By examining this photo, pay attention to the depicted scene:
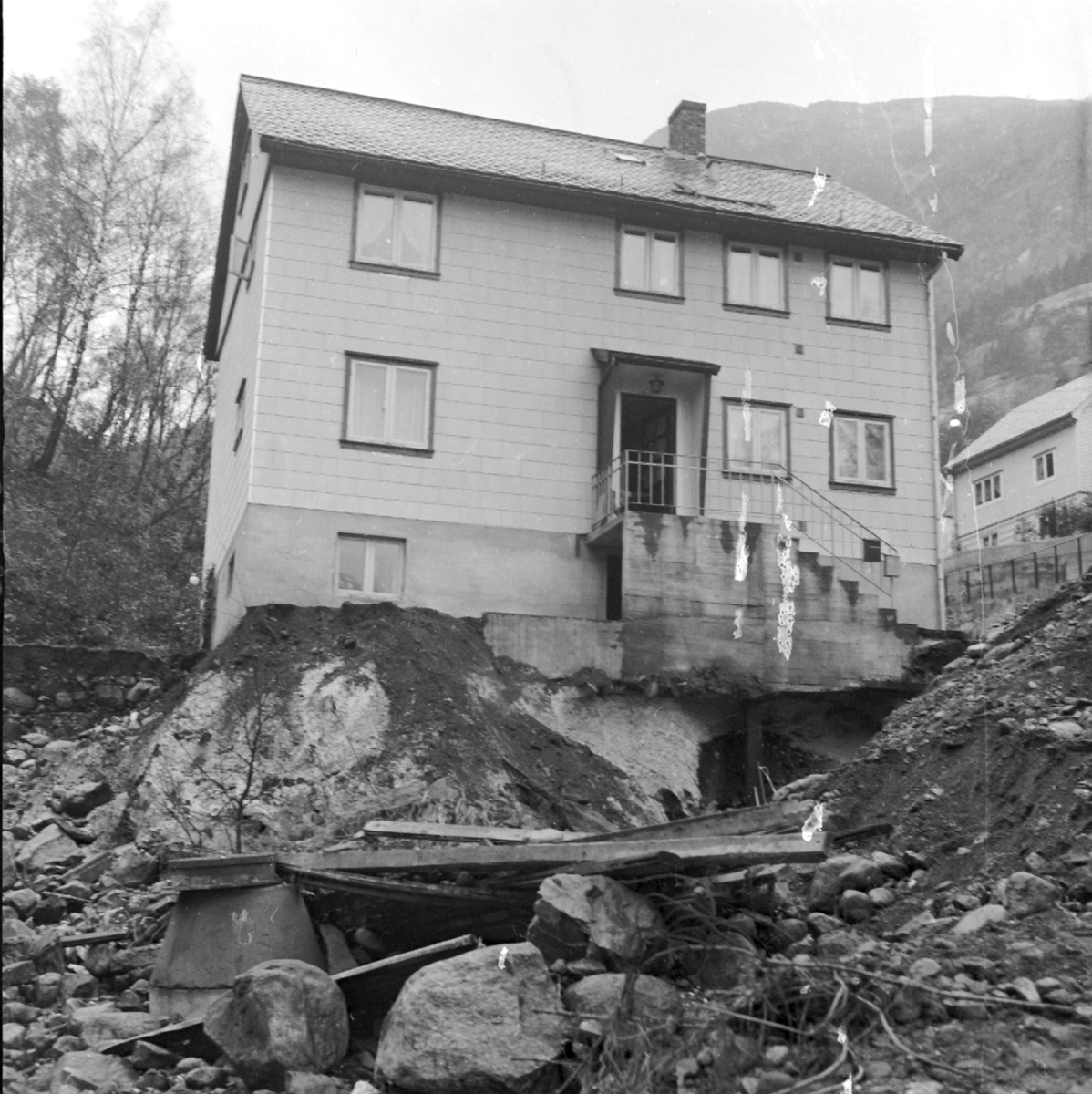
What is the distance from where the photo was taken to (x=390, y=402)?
20.2m

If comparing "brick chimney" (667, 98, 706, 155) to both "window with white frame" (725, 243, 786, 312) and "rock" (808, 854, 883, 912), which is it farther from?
"rock" (808, 854, 883, 912)

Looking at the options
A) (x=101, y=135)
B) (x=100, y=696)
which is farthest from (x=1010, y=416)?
(x=100, y=696)

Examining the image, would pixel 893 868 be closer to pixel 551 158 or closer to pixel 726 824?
pixel 726 824

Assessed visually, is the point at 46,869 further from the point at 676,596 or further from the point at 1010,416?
the point at 1010,416

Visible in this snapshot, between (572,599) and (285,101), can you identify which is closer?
(572,599)

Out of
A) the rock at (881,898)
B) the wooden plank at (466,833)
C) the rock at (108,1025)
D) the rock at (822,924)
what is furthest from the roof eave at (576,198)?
the rock at (822,924)

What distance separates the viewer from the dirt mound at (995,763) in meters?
9.47

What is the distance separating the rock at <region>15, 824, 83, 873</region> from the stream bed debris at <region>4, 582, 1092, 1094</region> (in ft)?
5.27

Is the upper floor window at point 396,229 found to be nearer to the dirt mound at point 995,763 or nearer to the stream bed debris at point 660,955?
the dirt mound at point 995,763

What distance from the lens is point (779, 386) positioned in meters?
22.1

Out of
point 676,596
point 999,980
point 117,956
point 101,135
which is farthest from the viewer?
point 101,135

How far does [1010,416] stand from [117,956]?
42.9 m

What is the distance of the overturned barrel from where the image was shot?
9672mm

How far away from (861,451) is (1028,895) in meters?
14.5
